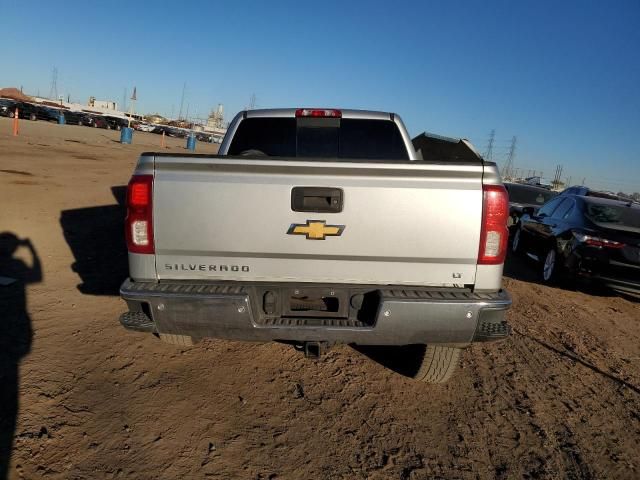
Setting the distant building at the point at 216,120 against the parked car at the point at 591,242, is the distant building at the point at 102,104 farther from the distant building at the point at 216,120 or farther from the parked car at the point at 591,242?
the parked car at the point at 591,242

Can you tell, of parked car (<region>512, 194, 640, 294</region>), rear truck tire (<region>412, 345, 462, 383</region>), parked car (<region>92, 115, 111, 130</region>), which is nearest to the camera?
rear truck tire (<region>412, 345, 462, 383</region>)

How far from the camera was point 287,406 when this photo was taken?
304cm

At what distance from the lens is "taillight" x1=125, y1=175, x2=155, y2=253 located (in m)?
2.59

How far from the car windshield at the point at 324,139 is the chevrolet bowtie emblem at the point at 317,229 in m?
1.57

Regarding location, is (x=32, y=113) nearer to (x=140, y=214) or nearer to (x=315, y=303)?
(x=140, y=214)

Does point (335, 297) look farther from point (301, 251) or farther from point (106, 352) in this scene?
point (106, 352)

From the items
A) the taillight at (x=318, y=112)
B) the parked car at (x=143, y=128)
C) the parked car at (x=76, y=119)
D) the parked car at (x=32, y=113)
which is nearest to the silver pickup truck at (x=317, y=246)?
the taillight at (x=318, y=112)

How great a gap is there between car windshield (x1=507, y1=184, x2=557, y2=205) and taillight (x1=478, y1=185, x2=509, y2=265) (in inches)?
455

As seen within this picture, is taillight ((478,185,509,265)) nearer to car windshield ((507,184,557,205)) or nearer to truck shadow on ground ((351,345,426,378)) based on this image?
truck shadow on ground ((351,345,426,378))

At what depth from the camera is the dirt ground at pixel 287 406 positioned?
8.09 feet

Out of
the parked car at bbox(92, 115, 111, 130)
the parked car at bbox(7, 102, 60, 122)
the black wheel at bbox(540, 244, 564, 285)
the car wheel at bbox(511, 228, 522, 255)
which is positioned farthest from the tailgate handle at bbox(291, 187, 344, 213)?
the parked car at bbox(92, 115, 111, 130)

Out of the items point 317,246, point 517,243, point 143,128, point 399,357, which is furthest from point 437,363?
point 143,128

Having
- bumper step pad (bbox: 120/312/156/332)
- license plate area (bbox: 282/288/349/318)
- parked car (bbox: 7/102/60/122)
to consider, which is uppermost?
parked car (bbox: 7/102/60/122)

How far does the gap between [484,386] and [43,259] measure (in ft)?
17.8
